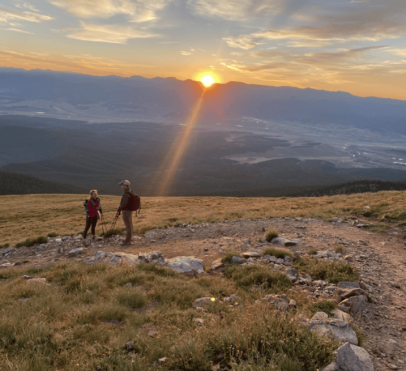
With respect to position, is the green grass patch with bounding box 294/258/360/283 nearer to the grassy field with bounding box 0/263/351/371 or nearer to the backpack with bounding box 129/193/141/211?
the grassy field with bounding box 0/263/351/371

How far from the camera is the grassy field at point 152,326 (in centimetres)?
373

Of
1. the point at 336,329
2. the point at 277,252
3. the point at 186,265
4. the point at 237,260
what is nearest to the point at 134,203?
the point at 186,265

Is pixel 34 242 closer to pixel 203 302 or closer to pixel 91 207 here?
pixel 91 207

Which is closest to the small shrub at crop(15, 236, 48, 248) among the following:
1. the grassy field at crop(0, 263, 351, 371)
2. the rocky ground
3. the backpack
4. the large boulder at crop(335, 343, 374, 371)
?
the rocky ground

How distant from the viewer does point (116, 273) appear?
7.79m

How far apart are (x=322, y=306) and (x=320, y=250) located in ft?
16.0

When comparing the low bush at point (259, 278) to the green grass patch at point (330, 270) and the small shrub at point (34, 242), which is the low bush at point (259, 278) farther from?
the small shrub at point (34, 242)

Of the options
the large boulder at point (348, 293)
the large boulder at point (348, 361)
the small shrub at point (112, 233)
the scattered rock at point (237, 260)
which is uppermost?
the large boulder at point (348, 361)

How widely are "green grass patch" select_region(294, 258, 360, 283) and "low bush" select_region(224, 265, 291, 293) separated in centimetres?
110

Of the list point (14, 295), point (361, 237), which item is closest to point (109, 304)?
point (14, 295)

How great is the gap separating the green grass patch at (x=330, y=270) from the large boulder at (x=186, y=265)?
323 cm

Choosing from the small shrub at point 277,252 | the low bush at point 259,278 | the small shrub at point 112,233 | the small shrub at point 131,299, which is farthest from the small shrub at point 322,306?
the small shrub at point 112,233

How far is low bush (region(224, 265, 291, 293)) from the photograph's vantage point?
709 centimetres

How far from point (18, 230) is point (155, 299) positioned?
2471 cm
